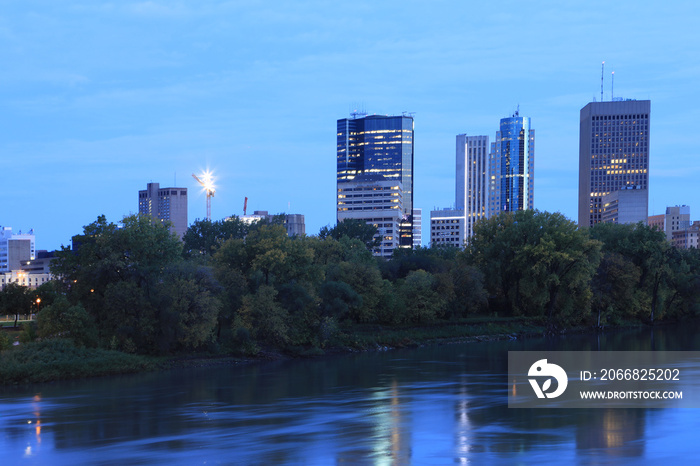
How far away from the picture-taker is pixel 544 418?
29.5 meters

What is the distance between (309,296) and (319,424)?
3010 cm

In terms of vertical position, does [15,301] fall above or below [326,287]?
below

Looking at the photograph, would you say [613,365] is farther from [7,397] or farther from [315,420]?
[7,397]

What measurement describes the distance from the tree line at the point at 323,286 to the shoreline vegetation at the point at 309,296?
5.0 inches

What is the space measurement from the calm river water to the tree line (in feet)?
19.7

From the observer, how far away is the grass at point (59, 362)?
1724 inches

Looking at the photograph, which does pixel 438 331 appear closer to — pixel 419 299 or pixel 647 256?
pixel 419 299

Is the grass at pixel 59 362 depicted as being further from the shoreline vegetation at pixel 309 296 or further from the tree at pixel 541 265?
the tree at pixel 541 265

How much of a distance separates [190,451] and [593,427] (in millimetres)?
14554

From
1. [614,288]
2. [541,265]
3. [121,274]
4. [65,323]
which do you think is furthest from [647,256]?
[65,323]

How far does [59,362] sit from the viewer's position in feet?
149

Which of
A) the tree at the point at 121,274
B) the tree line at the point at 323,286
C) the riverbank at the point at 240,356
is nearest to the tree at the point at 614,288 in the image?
the tree line at the point at 323,286

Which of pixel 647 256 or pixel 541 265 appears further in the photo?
pixel 647 256

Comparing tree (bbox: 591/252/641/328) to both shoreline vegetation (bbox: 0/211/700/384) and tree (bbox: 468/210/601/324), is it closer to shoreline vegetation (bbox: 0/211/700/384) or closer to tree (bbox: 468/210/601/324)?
shoreline vegetation (bbox: 0/211/700/384)
